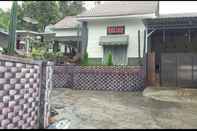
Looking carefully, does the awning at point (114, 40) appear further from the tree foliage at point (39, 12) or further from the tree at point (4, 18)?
the tree at point (4, 18)

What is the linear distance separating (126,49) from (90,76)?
3832 mm

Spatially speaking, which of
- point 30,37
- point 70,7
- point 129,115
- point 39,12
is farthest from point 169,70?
point 70,7

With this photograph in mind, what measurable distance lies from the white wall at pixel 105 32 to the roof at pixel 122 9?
0.51m

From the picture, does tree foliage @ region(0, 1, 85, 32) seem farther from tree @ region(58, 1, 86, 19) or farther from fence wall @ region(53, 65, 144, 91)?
fence wall @ region(53, 65, 144, 91)

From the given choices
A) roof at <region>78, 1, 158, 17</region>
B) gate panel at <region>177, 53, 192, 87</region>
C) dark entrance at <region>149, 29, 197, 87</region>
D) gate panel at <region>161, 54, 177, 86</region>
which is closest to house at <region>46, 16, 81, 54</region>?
roof at <region>78, 1, 158, 17</region>

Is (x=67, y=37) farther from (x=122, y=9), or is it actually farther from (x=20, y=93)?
(x=20, y=93)

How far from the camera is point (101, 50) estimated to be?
60.2 feet

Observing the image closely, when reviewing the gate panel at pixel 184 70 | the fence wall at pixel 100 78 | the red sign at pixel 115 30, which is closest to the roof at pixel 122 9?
the red sign at pixel 115 30

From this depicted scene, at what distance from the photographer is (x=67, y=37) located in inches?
802

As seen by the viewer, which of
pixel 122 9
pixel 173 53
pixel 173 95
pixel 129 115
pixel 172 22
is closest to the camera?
pixel 129 115

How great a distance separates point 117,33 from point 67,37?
14.2ft

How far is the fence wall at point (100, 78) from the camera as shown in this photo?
570 inches

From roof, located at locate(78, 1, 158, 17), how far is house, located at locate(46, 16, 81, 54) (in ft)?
6.38

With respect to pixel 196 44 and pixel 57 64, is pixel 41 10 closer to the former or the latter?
pixel 57 64
